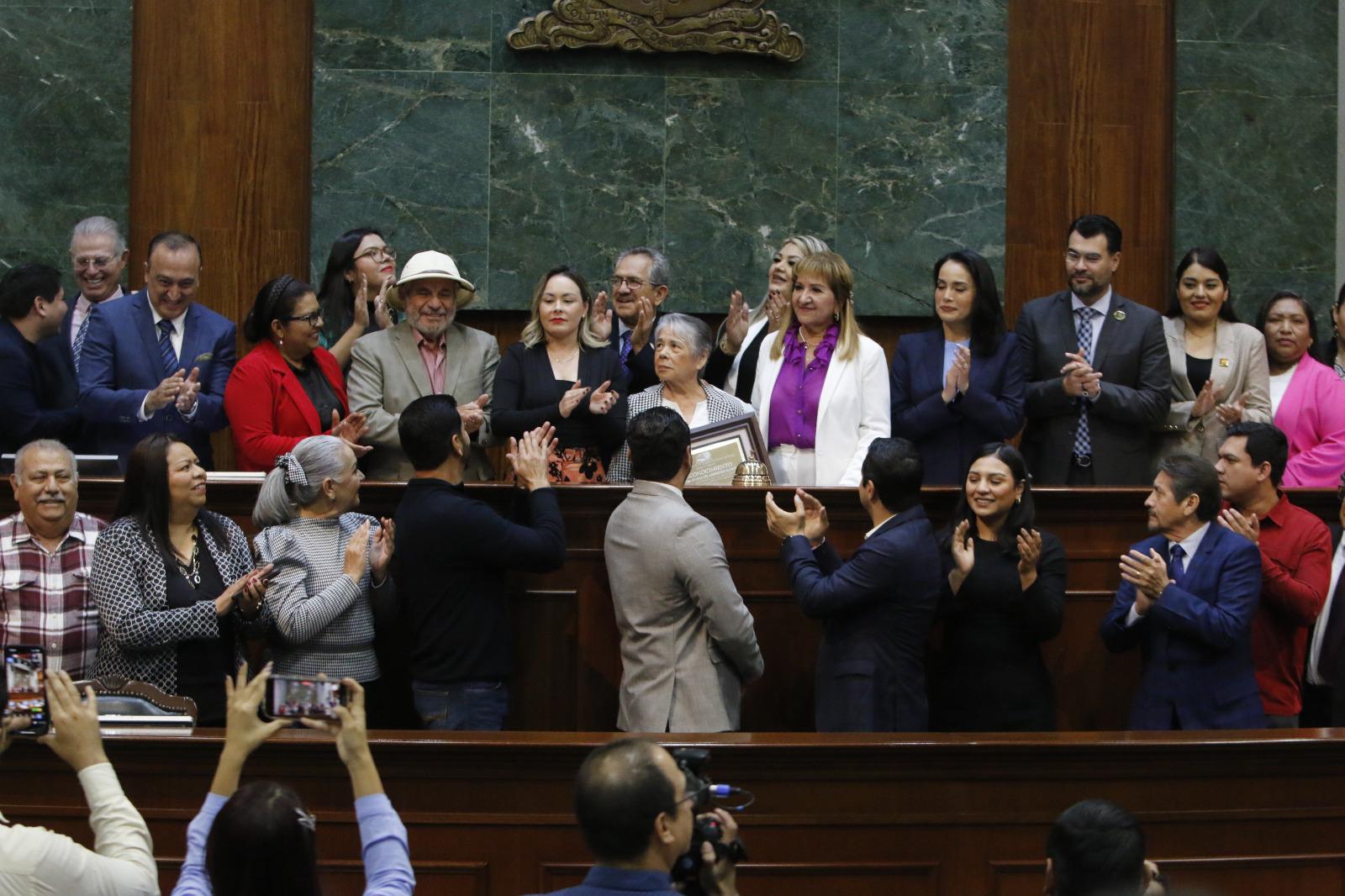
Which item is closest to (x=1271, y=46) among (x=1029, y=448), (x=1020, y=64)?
(x=1020, y=64)

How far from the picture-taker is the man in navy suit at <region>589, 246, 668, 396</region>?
597cm

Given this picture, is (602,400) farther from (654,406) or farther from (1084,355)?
(1084,355)

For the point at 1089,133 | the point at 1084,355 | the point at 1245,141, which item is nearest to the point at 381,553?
the point at 1084,355

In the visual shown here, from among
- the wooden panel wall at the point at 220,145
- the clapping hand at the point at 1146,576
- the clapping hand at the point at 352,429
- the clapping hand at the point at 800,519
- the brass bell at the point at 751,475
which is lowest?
the clapping hand at the point at 1146,576

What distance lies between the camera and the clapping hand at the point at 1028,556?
482 centimetres

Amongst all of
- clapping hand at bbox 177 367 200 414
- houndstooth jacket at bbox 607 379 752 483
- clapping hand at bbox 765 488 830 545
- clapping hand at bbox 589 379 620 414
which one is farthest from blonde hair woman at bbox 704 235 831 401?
clapping hand at bbox 177 367 200 414

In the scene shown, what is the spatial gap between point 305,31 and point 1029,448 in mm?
3806

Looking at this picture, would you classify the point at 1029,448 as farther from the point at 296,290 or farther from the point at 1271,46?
the point at 1271,46

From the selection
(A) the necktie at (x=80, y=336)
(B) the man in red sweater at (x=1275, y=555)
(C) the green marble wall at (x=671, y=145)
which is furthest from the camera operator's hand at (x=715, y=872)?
(C) the green marble wall at (x=671, y=145)

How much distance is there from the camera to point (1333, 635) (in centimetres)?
498

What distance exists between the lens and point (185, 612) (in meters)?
4.49

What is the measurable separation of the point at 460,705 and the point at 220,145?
3.90 meters

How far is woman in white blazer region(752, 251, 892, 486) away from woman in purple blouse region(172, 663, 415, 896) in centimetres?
256

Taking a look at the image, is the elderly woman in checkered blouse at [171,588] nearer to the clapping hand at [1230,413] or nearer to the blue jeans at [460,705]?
the blue jeans at [460,705]
